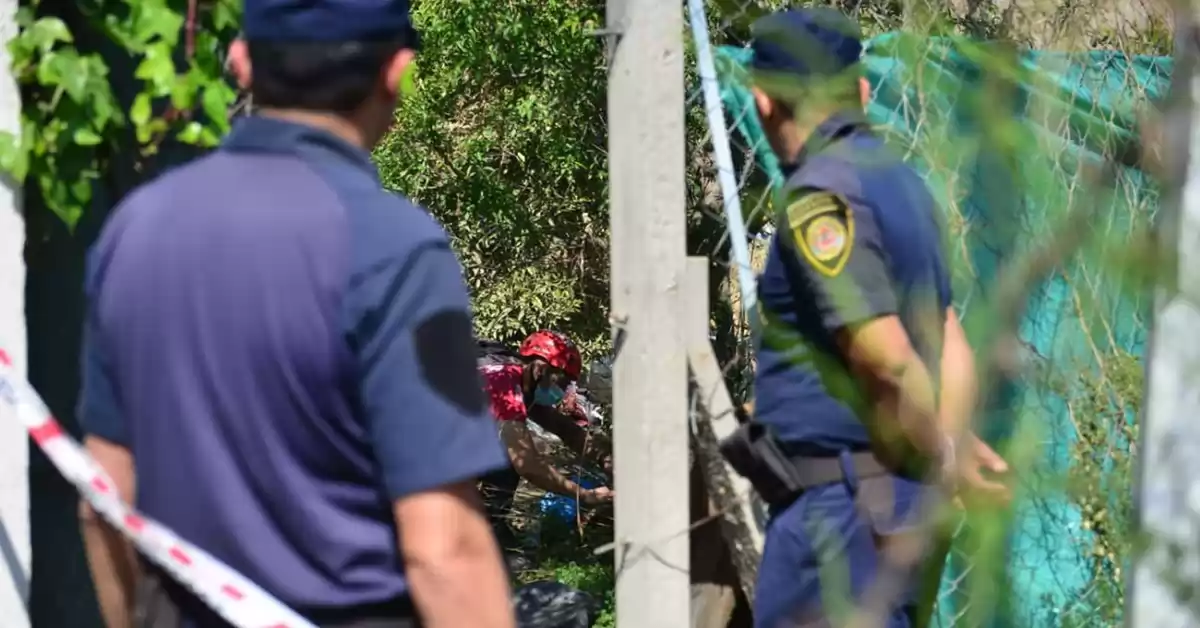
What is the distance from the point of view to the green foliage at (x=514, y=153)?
5488 millimetres

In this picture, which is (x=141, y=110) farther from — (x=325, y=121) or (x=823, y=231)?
(x=823, y=231)

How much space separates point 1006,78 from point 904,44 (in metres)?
0.21

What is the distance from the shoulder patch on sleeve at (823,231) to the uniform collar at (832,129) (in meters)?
0.78

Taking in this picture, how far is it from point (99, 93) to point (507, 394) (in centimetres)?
391

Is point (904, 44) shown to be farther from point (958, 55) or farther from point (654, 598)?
point (654, 598)

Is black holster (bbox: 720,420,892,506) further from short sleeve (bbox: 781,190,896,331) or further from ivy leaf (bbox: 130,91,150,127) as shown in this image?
ivy leaf (bbox: 130,91,150,127)

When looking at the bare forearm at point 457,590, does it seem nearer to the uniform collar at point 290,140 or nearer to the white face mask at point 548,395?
the uniform collar at point 290,140

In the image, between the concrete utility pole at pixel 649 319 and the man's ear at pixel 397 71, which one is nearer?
the man's ear at pixel 397 71

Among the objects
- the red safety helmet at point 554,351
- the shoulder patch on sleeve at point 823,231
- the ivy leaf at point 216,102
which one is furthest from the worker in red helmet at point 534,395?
the shoulder patch on sleeve at point 823,231

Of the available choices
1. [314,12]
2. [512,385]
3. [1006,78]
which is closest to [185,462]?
[314,12]

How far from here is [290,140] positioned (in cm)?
159

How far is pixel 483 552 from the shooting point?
156cm

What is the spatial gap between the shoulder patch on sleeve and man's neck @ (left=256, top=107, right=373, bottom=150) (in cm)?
74

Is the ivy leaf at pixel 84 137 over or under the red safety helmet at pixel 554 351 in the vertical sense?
over
